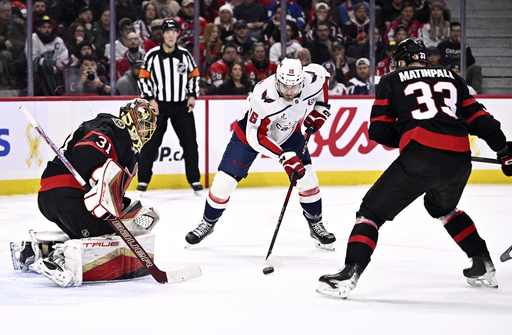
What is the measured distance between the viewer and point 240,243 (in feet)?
15.7

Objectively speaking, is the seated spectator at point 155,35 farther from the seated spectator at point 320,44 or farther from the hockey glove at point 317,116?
the hockey glove at point 317,116

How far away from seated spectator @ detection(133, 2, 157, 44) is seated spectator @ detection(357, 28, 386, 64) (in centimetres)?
190

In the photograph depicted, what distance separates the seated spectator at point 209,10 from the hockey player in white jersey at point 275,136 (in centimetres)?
306

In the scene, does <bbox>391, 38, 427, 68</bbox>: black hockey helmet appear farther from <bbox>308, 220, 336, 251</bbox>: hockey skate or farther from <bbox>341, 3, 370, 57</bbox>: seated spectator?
<bbox>341, 3, 370, 57</bbox>: seated spectator

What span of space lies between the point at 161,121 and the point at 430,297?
3932 millimetres

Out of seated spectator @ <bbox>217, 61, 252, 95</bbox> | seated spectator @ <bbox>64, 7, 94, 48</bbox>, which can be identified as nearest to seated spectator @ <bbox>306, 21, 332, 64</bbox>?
seated spectator @ <bbox>217, 61, 252, 95</bbox>

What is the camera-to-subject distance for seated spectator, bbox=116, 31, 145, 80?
7.23 meters

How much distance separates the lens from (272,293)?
345 centimetres

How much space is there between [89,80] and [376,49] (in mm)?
2606

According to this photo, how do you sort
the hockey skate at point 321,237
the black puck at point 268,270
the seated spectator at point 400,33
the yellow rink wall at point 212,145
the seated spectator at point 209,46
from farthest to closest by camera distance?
the seated spectator at point 400,33
the seated spectator at point 209,46
the yellow rink wall at point 212,145
the hockey skate at point 321,237
the black puck at point 268,270

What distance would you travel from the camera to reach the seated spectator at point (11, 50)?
6770mm

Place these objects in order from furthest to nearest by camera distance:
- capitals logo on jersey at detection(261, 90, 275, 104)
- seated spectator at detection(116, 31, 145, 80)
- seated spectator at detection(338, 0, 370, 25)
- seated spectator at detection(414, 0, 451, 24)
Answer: seated spectator at detection(414, 0, 451, 24) → seated spectator at detection(338, 0, 370, 25) → seated spectator at detection(116, 31, 145, 80) → capitals logo on jersey at detection(261, 90, 275, 104)

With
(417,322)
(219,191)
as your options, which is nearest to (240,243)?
(219,191)

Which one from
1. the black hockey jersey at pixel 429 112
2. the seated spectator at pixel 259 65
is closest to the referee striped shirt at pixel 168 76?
the seated spectator at pixel 259 65
